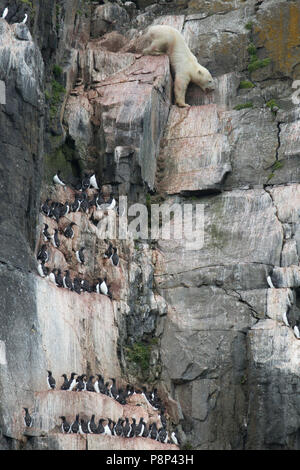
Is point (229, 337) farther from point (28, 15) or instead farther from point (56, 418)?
point (28, 15)

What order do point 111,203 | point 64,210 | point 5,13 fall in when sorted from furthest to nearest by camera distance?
point 111,203, point 64,210, point 5,13

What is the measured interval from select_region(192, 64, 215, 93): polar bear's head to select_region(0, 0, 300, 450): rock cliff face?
40cm

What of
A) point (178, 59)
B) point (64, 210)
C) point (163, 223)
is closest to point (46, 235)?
point (64, 210)

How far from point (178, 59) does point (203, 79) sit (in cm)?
116

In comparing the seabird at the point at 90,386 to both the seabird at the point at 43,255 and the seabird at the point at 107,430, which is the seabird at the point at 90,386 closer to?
the seabird at the point at 107,430

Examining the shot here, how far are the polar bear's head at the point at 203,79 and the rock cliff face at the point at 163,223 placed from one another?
40cm

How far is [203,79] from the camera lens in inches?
1821

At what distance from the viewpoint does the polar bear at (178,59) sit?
151ft

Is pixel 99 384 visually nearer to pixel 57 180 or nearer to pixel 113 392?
pixel 113 392

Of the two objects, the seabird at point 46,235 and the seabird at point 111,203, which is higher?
the seabird at point 111,203

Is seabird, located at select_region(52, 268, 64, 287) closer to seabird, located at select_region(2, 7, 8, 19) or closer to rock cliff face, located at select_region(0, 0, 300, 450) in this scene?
rock cliff face, located at select_region(0, 0, 300, 450)

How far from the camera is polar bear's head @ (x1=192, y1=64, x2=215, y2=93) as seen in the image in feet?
151

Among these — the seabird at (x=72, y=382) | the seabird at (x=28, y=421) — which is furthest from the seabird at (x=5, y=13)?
the seabird at (x=28, y=421)

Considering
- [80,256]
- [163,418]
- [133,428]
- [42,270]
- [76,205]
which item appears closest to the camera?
[133,428]
